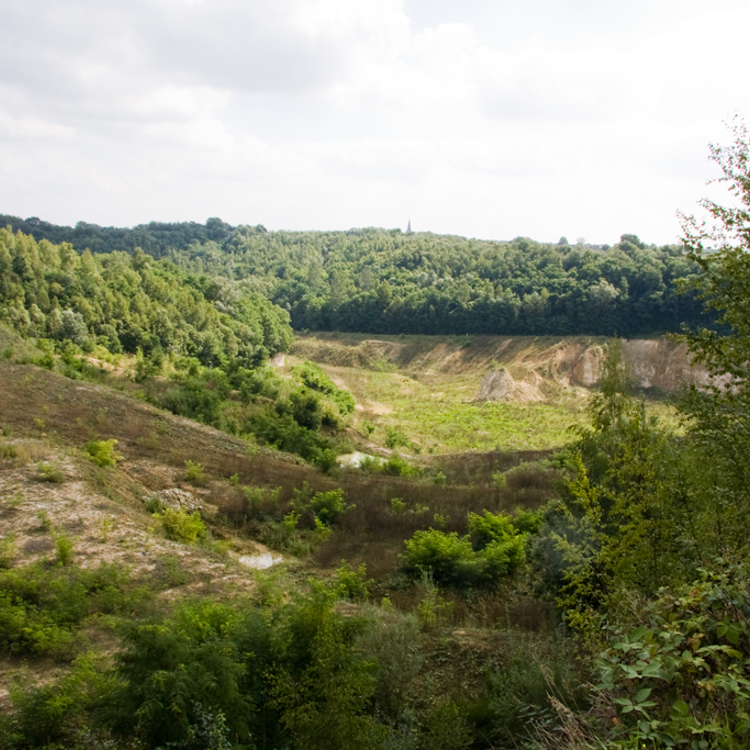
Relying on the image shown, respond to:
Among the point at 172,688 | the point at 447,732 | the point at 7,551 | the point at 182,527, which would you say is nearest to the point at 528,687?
the point at 447,732

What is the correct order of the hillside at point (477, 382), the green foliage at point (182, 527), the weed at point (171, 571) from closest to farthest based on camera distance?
the weed at point (171, 571) → the green foliage at point (182, 527) → the hillside at point (477, 382)

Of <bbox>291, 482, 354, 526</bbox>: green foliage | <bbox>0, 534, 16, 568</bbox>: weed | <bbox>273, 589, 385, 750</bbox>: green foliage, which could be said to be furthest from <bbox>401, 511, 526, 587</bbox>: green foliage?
<bbox>0, 534, 16, 568</bbox>: weed

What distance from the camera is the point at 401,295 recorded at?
249 ft

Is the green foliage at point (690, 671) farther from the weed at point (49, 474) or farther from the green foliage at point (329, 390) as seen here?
the green foliage at point (329, 390)

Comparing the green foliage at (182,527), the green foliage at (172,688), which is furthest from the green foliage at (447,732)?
the green foliage at (182,527)

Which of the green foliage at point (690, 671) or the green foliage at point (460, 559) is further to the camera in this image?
the green foliage at point (460, 559)

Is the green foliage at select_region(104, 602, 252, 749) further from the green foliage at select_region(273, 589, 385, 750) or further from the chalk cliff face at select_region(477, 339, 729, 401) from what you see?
the chalk cliff face at select_region(477, 339, 729, 401)

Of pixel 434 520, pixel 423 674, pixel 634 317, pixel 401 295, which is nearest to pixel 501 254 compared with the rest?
pixel 401 295

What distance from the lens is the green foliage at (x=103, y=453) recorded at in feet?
52.6

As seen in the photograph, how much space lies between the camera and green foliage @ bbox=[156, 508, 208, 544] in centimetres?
1318

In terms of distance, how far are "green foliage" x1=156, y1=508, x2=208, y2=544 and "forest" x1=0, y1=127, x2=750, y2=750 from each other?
0.21 feet

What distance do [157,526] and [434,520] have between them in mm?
6859

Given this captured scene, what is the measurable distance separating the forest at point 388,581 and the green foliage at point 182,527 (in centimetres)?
6

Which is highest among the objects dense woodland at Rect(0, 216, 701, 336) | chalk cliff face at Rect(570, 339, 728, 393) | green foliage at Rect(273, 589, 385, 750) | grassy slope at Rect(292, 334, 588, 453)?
dense woodland at Rect(0, 216, 701, 336)
